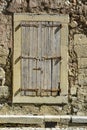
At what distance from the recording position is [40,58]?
1102cm

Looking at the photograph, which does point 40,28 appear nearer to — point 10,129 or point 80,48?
point 80,48

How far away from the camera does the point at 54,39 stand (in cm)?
1105

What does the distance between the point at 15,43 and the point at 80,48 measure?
154 cm

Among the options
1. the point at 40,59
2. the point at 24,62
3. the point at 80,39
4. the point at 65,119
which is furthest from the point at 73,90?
the point at 24,62

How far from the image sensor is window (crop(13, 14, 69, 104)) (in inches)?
433

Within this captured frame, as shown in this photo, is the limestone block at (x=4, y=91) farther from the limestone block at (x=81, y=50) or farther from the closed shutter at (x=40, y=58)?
the limestone block at (x=81, y=50)

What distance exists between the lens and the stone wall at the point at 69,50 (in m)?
11.0

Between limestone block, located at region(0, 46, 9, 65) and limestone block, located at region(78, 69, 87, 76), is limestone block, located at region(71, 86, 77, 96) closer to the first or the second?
limestone block, located at region(78, 69, 87, 76)

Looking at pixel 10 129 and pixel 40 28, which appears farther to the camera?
pixel 40 28

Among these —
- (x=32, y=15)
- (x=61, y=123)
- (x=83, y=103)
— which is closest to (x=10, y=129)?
(x=61, y=123)

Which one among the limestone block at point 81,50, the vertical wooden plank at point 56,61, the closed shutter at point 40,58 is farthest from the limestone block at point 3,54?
the limestone block at point 81,50

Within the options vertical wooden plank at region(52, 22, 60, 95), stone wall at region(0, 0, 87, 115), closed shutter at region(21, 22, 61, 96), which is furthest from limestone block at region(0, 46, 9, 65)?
vertical wooden plank at region(52, 22, 60, 95)

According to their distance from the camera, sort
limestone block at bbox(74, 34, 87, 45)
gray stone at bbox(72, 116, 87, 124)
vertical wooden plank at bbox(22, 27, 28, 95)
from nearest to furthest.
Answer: gray stone at bbox(72, 116, 87, 124), vertical wooden plank at bbox(22, 27, 28, 95), limestone block at bbox(74, 34, 87, 45)

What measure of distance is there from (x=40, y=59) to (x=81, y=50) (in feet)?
3.27
